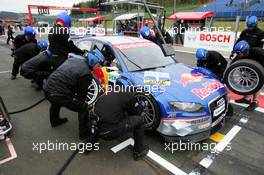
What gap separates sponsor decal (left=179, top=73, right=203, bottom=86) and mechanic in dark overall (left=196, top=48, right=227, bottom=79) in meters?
0.76

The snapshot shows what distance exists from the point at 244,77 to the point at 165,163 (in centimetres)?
245

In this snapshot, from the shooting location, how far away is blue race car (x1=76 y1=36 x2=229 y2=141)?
288cm

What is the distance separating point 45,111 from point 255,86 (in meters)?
4.11

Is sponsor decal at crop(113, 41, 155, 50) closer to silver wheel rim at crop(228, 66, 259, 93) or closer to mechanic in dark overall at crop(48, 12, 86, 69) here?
mechanic in dark overall at crop(48, 12, 86, 69)

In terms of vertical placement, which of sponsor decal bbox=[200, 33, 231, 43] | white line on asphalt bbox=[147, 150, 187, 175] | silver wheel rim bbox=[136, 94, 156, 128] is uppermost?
sponsor decal bbox=[200, 33, 231, 43]

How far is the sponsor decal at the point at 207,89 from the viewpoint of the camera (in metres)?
3.02

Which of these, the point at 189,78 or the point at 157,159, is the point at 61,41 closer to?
the point at 189,78

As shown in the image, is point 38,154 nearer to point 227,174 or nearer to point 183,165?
point 183,165

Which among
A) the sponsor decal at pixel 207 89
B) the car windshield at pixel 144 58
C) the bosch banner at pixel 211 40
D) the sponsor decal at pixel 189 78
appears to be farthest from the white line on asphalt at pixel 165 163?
the bosch banner at pixel 211 40

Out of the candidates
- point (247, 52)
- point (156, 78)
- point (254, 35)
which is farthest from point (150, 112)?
point (254, 35)

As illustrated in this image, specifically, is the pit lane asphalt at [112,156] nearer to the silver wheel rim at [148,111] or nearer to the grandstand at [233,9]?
the silver wheel rim at [148,111]

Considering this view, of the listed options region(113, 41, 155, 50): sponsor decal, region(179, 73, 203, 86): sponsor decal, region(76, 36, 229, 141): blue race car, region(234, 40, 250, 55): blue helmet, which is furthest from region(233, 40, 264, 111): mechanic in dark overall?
region(113, 41, 155, 50): sponsor decal

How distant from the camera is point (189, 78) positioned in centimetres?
346

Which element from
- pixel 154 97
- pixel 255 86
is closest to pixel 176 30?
pixel 255 86
